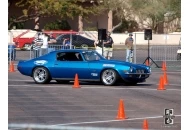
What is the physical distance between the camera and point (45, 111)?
51.3 ft

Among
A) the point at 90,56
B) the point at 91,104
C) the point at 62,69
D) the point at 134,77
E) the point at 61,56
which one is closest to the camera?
the point at 91,104

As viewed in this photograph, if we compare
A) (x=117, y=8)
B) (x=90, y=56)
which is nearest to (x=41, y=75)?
(x=90, y=56)

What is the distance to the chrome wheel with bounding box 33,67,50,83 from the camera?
22.8 metres

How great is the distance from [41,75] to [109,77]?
258 centimetres

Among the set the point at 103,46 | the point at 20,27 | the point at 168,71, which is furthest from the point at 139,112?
the point at 20,27

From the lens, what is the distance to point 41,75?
22938 millimetres

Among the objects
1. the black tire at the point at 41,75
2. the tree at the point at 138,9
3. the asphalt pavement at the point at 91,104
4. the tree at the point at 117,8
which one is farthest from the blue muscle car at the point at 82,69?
the tree at the point at 117,8

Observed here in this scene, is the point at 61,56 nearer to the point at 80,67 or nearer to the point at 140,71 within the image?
the point at 80,67

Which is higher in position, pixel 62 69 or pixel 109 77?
pixel 62 69

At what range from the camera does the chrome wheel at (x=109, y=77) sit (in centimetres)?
2191

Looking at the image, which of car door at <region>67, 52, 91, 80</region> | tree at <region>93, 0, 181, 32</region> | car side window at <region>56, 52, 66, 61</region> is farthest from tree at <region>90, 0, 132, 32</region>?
car door at <region>67, 52, 91, 80</region>

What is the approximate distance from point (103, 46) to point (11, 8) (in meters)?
30.1

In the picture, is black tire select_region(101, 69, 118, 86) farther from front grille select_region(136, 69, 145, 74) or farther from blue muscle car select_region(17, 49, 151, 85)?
front grille select_region(136, 69, 145, 74)

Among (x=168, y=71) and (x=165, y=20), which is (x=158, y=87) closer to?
(x=168, y=71)
